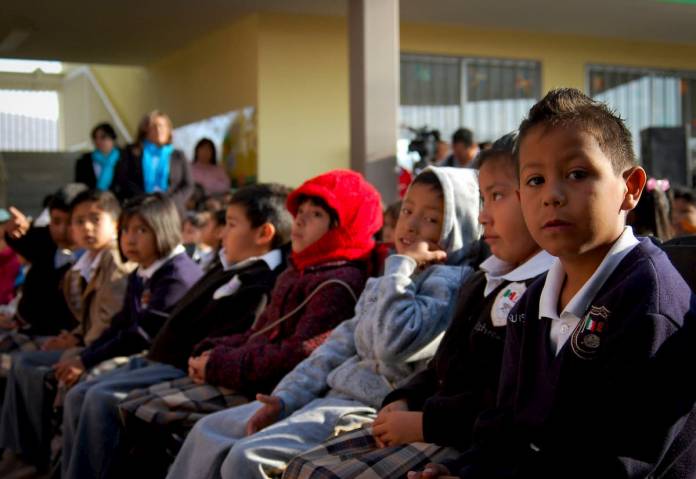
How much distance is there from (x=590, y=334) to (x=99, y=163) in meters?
7.58

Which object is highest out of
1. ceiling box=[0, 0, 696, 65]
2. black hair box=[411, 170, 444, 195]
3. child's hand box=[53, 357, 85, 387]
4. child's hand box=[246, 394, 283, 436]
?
ceiling box=[0, 0, 696, 65]

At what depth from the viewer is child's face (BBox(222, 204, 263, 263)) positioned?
3.65m

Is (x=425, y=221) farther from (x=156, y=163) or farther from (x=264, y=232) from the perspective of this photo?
(x=156, y=163)

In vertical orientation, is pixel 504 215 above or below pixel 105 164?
below

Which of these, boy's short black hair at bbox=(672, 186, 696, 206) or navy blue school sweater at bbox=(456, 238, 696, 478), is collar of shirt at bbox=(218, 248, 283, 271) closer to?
navy blue school sweater at bbox=(456, 238, 696, 478)

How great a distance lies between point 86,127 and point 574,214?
16539 millimetres

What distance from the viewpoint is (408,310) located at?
2.55 metres

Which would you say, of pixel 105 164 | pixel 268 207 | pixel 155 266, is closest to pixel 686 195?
pixel 268 207

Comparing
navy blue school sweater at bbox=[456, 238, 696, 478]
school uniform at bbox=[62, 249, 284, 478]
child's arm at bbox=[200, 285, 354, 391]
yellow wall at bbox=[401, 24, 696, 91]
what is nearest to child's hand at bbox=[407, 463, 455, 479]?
navy blue school sweater at bbox=[456, 238, 696, 478]

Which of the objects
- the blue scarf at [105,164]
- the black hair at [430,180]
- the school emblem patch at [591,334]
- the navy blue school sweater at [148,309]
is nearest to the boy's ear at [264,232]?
the navy blue school sweater at [148,309]

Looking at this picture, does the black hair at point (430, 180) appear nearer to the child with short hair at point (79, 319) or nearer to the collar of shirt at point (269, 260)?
the collar of shirt at point (269, 260)

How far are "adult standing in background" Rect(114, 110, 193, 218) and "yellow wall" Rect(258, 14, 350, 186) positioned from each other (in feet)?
7.30

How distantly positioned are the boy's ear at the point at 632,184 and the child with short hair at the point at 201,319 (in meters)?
1.97

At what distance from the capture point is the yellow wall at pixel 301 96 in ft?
32.5
